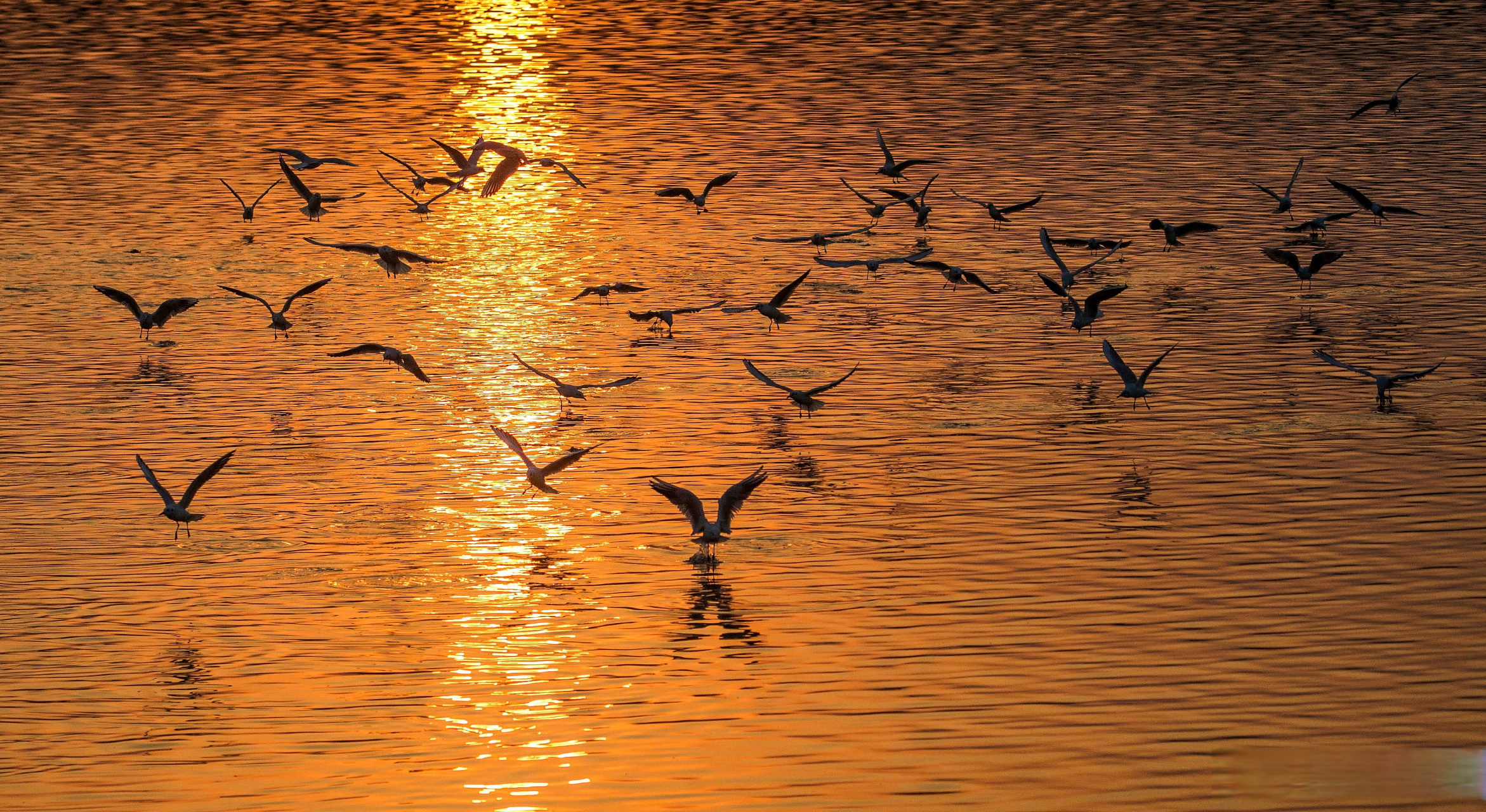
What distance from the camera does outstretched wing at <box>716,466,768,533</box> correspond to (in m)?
21.1

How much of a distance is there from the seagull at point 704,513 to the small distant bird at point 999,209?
17.7 m

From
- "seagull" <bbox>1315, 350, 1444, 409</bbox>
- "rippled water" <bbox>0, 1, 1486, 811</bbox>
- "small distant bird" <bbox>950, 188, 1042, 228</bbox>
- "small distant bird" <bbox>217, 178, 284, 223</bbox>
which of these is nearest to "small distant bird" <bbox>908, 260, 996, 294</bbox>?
"rippled water" <bbox>0, 1, 1486, 811</bbox>

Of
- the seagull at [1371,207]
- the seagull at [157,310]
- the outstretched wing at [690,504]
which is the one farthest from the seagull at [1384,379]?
the seagull at [157,310]

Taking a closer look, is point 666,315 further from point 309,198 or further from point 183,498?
point 309,198

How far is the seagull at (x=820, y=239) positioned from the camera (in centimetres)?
3600

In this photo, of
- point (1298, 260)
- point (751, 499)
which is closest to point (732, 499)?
point (751, 499)

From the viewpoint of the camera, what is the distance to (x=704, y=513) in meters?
21.6

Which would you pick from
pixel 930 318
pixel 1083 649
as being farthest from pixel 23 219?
pixel 1083 649

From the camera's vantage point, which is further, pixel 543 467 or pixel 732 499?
pixel 543 467

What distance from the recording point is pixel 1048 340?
1256 inches

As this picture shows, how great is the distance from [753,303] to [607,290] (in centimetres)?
242

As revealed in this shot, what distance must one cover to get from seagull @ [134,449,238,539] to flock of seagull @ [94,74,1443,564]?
2 centimetres

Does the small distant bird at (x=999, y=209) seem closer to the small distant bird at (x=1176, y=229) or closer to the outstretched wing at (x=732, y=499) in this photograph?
the small distant bird at (x=1176, y=229)

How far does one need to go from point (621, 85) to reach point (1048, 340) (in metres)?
34.7
